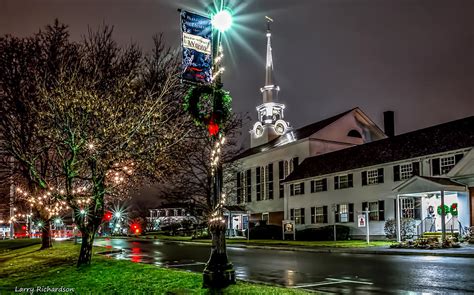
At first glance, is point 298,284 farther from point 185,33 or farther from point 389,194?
point 389,194

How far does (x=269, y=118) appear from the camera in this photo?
6519 cm

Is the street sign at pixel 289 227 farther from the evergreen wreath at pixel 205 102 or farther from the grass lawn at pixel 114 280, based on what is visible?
the evergreen wreath at pixel 205 102

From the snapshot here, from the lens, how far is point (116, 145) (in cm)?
1725

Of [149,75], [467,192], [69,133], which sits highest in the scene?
[149,75]

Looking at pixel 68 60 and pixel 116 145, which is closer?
pixel 116 145

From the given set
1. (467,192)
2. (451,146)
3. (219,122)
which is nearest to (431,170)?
(451,146)

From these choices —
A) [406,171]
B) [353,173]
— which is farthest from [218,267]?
[353,173]

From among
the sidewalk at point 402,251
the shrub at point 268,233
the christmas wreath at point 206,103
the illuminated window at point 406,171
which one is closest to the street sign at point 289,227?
the shrub at point 268,233

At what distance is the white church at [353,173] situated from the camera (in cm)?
2898

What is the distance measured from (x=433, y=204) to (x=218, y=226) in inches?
933

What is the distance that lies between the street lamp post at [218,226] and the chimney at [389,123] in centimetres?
4108

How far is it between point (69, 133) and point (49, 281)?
536 centimetres

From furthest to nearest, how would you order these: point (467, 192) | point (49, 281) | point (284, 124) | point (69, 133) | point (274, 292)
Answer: point (284, 124) → point (467, 192) → point (69, 133) → point (49, 281) → point (274, 292)

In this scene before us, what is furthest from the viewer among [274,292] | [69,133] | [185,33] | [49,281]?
[69,133]
